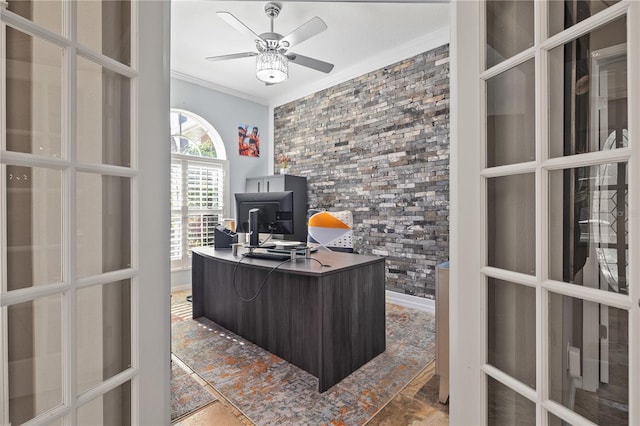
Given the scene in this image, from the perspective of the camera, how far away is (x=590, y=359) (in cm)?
77

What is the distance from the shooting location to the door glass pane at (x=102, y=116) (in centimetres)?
86

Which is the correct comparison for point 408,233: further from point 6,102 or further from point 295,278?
point 6,102

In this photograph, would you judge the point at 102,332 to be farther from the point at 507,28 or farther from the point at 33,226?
the point at 507,28

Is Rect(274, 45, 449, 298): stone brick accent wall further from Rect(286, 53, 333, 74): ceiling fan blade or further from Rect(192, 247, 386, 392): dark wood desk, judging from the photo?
Rect(192, 247, 386, 392): dark wood desk

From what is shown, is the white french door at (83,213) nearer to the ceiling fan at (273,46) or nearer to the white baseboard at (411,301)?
the ceiling fan at (273,46)

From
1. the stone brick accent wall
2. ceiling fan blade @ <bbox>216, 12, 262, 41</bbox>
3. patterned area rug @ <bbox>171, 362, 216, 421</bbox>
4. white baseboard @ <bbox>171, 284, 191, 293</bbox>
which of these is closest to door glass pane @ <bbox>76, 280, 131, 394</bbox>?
patterned area rug @ <bbox>171, 362, 216, 421</bbox>

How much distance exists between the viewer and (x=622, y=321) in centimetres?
68

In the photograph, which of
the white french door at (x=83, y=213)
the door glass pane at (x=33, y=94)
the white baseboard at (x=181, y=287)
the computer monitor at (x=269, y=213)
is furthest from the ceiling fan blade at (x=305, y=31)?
the white baseboard at (x=181, y=287)

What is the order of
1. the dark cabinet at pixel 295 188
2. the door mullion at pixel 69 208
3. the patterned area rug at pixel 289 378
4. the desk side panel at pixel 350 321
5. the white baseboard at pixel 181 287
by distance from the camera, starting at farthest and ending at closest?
1. the dark cabinet at pixel 295 188
2. the white baseboard at pixel 181 287
3. the desk side panel at pixel 350 321
4. the patterned area rug at pixel 289 378
5. the door mullion at pixel 69 208

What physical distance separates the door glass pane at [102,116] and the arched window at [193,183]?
11.9 ft

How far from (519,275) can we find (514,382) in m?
0.32

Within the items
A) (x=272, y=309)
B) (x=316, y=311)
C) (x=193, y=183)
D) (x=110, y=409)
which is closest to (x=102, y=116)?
(x=110, y=409)

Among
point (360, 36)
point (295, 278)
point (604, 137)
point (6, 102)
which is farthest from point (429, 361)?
point (360, 36)

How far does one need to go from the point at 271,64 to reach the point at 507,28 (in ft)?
7.77
